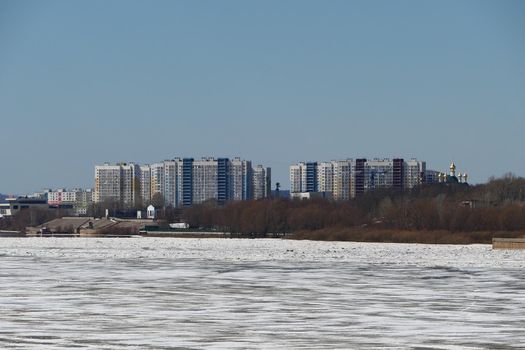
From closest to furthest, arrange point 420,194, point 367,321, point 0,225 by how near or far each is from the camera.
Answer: point 367,321
point 420,194
point 0,225

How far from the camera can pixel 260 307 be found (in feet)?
65.4

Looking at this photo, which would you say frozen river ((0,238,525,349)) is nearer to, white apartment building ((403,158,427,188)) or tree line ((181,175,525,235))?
tree line ((181,175,525,235))

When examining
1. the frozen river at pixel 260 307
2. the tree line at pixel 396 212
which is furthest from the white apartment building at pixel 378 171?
the frozen river at pixel 260 307

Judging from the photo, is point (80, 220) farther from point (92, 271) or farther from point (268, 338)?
point (268, 338)

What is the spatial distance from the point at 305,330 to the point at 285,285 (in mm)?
8331

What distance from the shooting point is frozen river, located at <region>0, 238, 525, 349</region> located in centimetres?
1567

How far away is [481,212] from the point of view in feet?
257

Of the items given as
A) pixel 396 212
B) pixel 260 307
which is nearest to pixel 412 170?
pixel 396 212

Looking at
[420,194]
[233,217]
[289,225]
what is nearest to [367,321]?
[289,225]

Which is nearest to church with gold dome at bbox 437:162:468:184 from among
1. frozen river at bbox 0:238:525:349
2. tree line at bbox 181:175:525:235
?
tree line at bbox 181:175:525:235

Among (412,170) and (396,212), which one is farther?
(412,170)

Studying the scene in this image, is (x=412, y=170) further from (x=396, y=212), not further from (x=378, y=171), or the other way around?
(x=396, y=212)

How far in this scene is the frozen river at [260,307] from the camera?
51.4 ft

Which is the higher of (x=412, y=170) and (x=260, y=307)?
(x=412, y=170)
